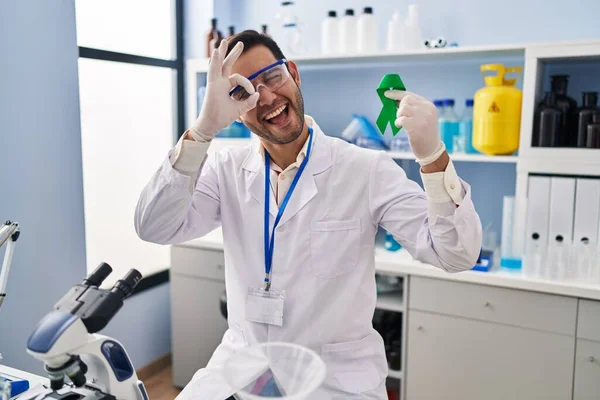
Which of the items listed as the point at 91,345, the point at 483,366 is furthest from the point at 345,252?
the point at 483,366

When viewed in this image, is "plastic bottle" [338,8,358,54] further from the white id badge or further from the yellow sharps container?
the white id badge

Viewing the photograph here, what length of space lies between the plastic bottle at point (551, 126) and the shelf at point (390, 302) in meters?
0.87

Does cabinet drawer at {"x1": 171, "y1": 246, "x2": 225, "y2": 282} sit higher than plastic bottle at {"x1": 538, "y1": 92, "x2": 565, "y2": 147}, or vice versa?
plastic bottle at {"x1": 538, "y1": 92, "x2": 565, "y2": 147}

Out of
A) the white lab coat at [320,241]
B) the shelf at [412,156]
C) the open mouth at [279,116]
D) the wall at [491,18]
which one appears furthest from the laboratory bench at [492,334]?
the wall at [491,18]

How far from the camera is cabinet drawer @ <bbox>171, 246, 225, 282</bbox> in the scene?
8.85 ft

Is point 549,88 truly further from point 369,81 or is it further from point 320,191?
point 320,191

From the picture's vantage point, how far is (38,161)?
222cm

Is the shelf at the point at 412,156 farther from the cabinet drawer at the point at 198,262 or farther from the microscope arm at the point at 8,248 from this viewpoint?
the microscope arm at the point at 8,248

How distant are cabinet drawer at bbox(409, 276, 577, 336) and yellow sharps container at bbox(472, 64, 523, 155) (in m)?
0.60

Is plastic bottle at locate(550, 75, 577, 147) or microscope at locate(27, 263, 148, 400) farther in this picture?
plastic bottle at locate(550, 75, 577, 147)

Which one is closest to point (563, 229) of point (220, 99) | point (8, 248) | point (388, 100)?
point (388, 100)

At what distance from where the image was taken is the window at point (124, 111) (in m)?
2.63

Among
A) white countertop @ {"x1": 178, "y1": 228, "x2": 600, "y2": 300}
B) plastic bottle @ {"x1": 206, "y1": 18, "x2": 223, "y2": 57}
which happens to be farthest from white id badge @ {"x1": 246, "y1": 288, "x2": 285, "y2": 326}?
plastic bottle @ {"x1": 206, "y1": 18, "x2": 223, "y2": 57}

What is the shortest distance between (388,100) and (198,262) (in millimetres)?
1711
